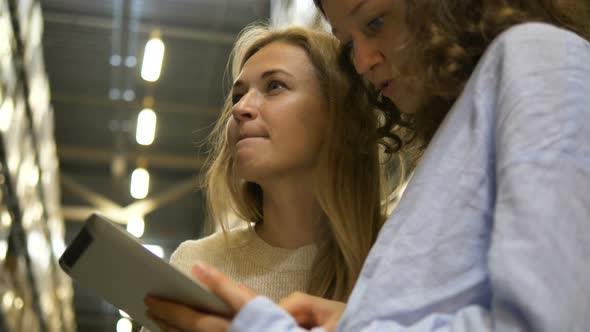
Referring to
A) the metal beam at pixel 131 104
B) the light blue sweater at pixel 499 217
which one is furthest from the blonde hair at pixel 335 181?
the metal beam at pixel 131 104

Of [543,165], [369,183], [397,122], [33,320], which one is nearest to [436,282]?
[543,165]

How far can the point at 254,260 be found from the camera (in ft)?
10.1

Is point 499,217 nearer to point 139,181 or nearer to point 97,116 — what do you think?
point 97,116

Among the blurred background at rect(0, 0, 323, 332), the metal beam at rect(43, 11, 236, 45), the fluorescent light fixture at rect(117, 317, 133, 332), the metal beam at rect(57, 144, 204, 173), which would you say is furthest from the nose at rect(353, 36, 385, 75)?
the fluorescent light fixture at rect(117, 317, 133, 332)

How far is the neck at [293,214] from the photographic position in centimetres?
310

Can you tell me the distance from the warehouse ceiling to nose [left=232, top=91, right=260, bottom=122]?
9.87 m

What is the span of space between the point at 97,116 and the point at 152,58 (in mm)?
3817

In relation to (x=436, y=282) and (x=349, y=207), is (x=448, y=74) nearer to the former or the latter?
(x=436, y=282)

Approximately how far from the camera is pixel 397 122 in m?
2.82

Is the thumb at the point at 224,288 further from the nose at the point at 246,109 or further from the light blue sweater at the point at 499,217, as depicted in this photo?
the nose at the point at 246,109

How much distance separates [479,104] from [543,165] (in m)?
0.21

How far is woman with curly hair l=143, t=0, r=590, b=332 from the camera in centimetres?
148

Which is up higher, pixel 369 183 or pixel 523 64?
pixel 523 64

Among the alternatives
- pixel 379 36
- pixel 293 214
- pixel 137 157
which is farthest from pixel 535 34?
pixel 137 157
